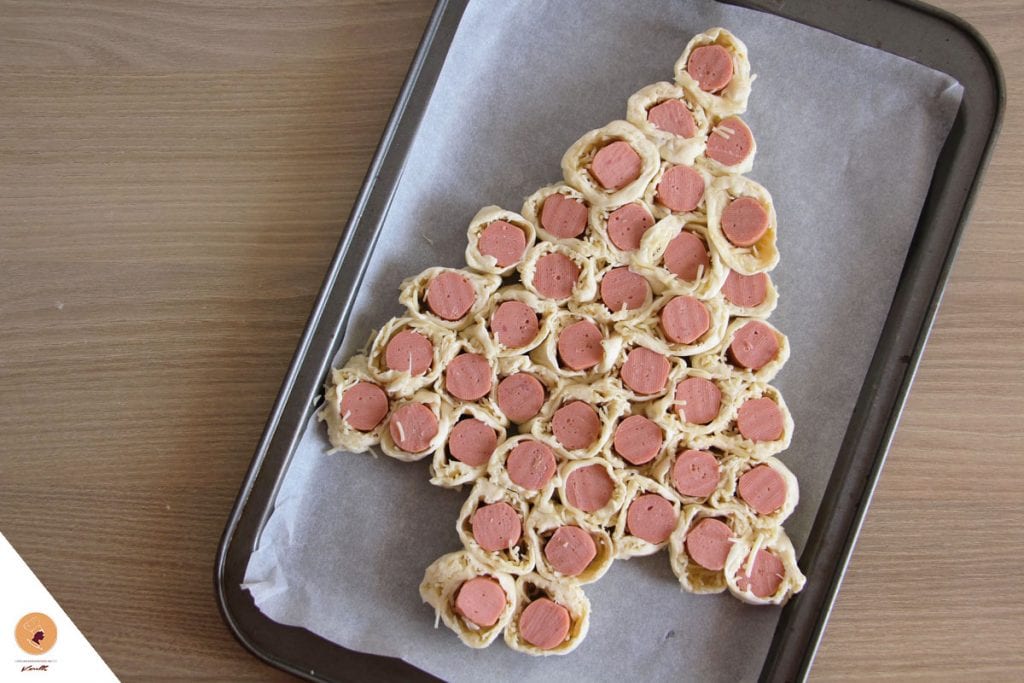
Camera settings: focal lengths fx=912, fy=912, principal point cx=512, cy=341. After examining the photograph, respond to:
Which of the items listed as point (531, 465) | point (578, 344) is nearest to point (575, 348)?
point (578, 344)

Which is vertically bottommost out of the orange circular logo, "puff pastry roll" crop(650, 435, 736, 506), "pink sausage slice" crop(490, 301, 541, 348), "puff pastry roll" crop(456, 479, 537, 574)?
Answer: the orange circular logo

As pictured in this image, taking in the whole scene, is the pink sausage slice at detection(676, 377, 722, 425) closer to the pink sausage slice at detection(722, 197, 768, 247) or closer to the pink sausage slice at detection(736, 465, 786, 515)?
the pink sausage slice at detection(736, 465, 786, 515)

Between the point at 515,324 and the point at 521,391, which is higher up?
the point at 515,324

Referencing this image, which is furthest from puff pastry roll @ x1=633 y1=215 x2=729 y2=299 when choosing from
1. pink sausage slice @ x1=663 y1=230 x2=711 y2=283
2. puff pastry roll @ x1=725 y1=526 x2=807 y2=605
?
puff pastry roll @ x1=725 y1=526 x2=807 y2=605

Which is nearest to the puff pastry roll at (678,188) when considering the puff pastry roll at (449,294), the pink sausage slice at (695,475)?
the puff pastry roll at (449,294)

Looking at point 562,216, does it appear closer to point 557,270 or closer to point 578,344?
point 557,270

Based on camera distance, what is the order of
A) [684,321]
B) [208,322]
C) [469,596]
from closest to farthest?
1. [469,596]
2. [684,321]
3. [208,322]
